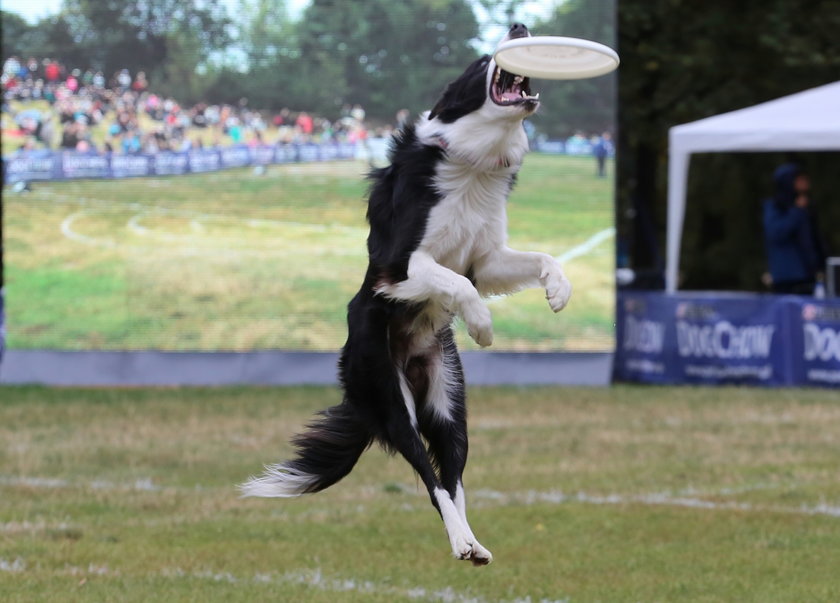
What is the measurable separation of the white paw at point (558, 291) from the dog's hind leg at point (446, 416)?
22.6 inches

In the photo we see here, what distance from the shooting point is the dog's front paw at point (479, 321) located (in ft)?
14.7

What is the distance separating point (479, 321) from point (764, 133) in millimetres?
11085

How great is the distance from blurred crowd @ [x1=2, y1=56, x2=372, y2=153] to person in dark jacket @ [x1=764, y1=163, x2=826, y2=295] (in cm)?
449

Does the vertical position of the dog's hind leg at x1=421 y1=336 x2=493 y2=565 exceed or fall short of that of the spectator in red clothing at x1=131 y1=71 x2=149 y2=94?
it falls short

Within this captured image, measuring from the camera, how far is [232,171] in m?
15.6

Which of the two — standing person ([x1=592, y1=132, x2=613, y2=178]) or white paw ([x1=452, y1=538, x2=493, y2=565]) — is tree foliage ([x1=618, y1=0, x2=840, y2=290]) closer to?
standing person ([x1=592, y1=132, x2=613, y2=178])

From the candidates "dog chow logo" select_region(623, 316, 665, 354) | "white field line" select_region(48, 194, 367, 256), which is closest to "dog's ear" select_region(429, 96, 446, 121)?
"white field line" select_region(48, 194, 367, 256)

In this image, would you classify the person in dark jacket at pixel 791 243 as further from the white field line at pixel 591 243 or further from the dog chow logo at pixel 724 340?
the white field line at pixel 591 243

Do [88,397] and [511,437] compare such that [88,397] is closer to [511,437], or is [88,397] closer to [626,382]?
[511,437]

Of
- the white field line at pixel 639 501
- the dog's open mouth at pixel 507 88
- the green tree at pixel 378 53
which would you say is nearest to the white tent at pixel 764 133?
the green tree at pixel 378 53

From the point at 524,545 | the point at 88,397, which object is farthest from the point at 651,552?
the point at 88,397

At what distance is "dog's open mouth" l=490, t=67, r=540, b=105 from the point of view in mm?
4578

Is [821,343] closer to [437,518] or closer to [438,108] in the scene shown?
[437,518]

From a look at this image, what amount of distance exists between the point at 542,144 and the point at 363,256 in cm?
235
